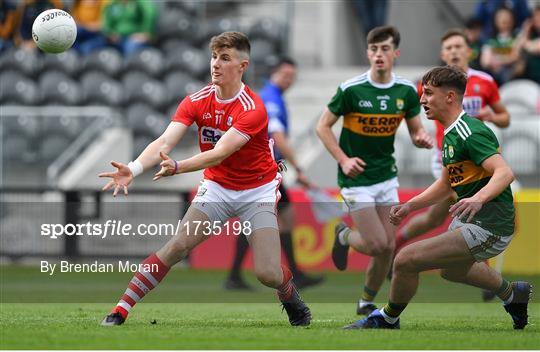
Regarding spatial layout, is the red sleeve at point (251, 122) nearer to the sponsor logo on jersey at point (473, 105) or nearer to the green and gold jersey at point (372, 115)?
the green and gold jersey at point (372, 115)

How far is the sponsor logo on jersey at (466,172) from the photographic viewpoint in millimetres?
8805

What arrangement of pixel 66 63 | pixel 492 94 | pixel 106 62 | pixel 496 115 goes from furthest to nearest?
pixel 66 63 < pixel 106 62 < pixel 492 94 < pixel 496 115

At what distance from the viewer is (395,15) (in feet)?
73.6

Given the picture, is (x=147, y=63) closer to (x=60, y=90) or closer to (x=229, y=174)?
(x=60, y=90)

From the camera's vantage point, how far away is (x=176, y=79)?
68.3 feet

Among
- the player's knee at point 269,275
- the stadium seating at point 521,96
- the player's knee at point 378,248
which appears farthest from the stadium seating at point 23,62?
the player's knee at point 269,275

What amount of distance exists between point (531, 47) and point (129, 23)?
23.4ft

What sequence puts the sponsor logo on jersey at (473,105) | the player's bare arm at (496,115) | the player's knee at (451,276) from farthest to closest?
the sponsor logo on jersey at (473,105)
the player's bare arm at (496,115)
the player's knee at (451,276)

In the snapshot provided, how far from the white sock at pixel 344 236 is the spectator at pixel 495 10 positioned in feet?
32.3

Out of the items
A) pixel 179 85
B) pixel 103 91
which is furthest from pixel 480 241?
pixel 103 91

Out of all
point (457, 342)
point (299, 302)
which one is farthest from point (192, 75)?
point (457, 342)

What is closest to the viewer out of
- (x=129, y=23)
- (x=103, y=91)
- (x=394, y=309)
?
(x=394, y=309)

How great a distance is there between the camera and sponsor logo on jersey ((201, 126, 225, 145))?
941 cm

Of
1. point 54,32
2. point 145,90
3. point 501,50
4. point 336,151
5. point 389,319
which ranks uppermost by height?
point 54,32
